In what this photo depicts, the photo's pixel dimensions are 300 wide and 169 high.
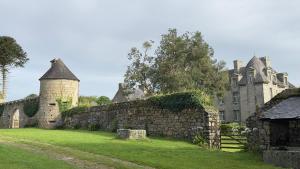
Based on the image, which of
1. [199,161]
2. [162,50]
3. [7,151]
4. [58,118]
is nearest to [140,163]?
[199,161]

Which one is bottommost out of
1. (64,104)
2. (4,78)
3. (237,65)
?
(64,104)

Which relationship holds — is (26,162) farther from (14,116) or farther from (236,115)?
(236,115)

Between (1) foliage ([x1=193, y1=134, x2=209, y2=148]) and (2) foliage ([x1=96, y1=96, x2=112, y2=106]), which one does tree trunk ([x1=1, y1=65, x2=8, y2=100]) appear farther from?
(1) foliage ([x1=193, y1=134, x2=209, y2=148])

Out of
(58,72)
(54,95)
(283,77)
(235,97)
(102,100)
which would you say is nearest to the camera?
(54,95)

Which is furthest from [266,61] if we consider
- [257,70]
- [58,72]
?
[58,72]

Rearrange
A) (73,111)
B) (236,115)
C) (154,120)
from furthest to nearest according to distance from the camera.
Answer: (236,115) < (73,111) < (154,120)

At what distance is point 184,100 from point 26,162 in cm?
1165

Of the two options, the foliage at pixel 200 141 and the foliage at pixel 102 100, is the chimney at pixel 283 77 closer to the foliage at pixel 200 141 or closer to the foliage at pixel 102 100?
the foliage at pixel 102 100

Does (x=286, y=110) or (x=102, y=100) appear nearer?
(x=286, y=110)

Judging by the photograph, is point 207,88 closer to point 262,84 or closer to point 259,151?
point 262,84

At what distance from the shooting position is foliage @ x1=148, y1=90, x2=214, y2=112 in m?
21.0

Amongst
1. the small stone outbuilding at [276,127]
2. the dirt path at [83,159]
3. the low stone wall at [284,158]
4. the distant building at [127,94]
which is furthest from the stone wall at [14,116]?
the low stone wall at [284,158]

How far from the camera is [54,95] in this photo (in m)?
33.6

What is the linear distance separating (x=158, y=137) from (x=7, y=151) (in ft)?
33.5
